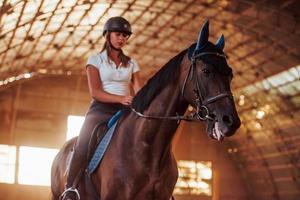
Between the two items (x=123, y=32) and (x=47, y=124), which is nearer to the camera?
(x=123, y=32)

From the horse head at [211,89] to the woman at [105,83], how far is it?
1072mm

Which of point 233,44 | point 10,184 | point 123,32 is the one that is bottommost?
point 10,184

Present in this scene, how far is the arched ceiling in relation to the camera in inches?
1045

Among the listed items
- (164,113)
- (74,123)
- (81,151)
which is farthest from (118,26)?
(74,123)

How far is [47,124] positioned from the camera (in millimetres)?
37125

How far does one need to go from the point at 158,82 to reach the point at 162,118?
354mm

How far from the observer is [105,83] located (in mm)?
6023

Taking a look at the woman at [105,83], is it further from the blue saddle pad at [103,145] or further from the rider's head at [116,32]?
the blue saddle pad at [103,145]

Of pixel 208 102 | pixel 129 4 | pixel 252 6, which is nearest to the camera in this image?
pixel 208 102

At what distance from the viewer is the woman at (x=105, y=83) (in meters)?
5.92

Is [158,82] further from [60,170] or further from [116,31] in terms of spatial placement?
[60,170]

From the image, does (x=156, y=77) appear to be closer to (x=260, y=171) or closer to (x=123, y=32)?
(x=123, y=32)

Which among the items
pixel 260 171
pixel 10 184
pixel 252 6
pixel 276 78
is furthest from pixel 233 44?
pixel 10 184

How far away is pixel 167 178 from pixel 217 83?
1100 millimetres
